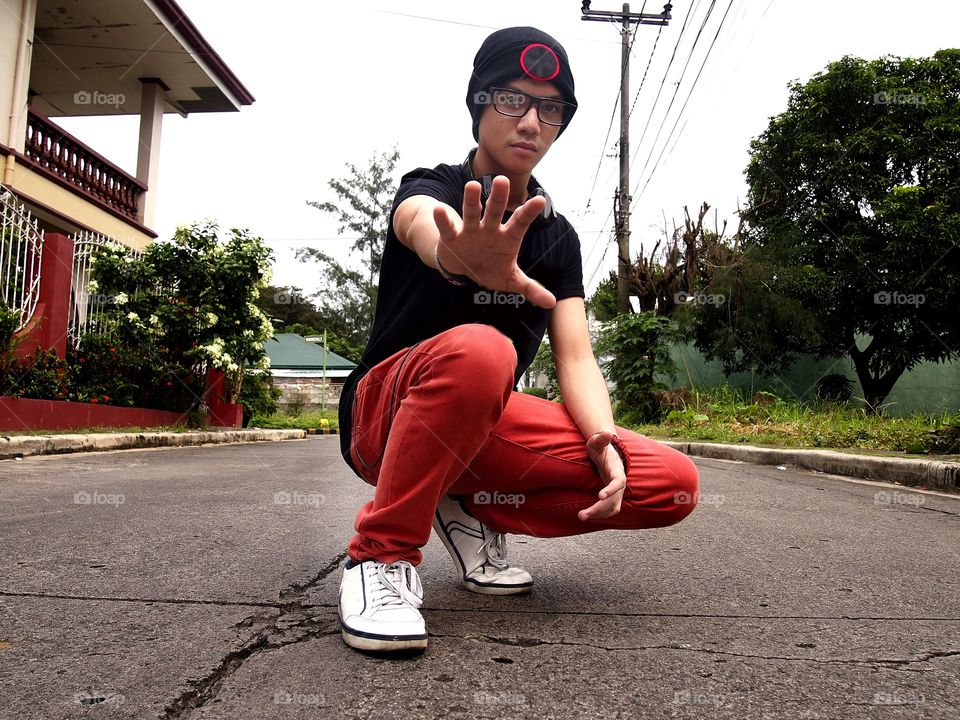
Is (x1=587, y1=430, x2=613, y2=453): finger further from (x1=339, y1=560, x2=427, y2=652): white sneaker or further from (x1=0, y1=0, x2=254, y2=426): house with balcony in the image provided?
(x1=0, y1=0, x2=254, y2=426): house with balcony

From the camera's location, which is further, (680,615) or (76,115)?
(76,115)

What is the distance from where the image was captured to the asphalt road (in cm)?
139

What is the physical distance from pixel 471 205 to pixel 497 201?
52mm

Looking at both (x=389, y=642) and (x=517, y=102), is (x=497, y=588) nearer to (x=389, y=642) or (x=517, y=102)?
(x=389, y=642)

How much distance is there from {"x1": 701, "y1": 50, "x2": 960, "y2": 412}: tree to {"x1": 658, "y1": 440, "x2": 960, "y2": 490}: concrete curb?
5725 millimetres

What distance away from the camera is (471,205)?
1335 millimetres

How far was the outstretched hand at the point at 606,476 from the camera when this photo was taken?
6.21 ft

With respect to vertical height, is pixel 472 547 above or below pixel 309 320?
below

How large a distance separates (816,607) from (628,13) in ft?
58.8

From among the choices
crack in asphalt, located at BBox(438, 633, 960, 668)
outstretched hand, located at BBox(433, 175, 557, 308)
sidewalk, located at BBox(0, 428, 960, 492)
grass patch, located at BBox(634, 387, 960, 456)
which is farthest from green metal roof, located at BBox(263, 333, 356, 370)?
outstretched hand, located at BBox(433, 175, 557, 308)

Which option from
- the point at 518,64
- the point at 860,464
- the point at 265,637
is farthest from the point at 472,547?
the point at 860,464

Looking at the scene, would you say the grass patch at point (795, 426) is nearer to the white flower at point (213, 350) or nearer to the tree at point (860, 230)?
the tree at point (860, 230)

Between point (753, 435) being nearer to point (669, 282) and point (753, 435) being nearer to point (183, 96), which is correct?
point (669, 282)

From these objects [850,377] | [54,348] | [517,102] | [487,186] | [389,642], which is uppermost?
[517,102]
